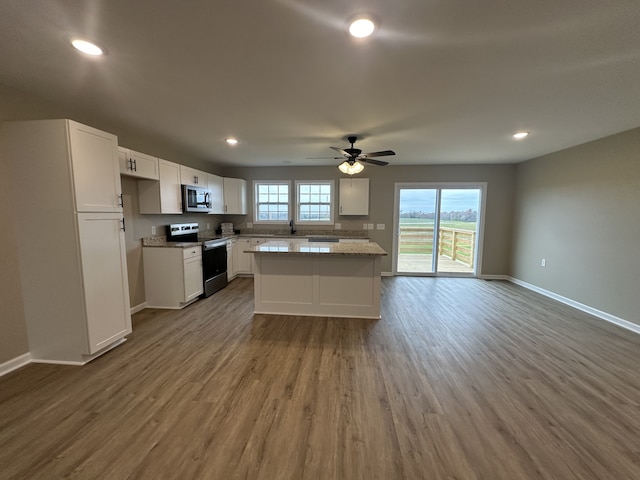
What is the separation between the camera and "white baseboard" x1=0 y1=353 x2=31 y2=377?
86.4 inches

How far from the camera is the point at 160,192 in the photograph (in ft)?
11.9

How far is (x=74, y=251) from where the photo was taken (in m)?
2.25

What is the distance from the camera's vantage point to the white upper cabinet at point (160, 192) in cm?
359

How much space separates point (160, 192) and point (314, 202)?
318cm

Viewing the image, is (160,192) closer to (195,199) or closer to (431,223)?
(195,199)

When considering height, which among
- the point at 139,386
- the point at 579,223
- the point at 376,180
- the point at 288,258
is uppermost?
the point at 376,180

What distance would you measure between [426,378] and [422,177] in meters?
4.55

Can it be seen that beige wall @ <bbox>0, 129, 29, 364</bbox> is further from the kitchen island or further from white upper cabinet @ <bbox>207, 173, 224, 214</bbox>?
white upper cabinet @ <bbox>207, 173, 224, 214</bbox>

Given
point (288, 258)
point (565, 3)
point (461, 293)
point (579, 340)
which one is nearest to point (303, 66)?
point (565, 3)

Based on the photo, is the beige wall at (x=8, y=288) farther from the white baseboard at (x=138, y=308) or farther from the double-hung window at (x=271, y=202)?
the double-hung window at (x=271, y=202)

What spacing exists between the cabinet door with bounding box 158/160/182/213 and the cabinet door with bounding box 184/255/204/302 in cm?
85

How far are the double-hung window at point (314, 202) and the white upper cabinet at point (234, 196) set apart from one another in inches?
49.2

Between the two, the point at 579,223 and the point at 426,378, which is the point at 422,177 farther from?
the point at 426,378

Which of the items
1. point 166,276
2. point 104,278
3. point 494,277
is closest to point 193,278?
point 166,276
